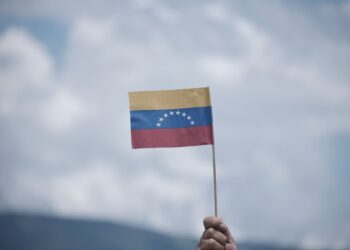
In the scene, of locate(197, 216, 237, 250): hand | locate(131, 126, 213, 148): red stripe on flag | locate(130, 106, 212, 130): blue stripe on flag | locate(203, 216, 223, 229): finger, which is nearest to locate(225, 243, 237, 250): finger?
locate(197, 216, 237, 250): hand

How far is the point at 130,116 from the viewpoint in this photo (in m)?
12.2

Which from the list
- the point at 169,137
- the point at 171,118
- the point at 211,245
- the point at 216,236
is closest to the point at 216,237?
the point at 216,236

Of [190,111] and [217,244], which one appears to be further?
[190,111]

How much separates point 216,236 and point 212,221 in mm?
196

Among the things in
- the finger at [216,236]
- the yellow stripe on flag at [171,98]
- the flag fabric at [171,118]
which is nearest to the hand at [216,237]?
the finger at [216,236]

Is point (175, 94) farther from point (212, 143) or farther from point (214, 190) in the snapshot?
point (214, 190)

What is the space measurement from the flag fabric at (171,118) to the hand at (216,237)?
2437 mm

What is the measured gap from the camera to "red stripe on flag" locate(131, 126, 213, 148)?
1227 centimetres

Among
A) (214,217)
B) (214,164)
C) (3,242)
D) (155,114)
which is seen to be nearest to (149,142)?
(155,114)

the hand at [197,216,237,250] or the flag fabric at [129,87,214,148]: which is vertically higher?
the flag fabric at [129,87,214,148]

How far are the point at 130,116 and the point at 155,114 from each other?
0.38m

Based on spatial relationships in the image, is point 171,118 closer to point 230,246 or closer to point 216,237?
point 216,237

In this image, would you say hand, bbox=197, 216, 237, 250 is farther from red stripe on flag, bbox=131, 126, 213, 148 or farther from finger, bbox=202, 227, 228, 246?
red stripe on flag, bbox=131, 126, 213, 148

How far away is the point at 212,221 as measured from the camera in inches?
388
